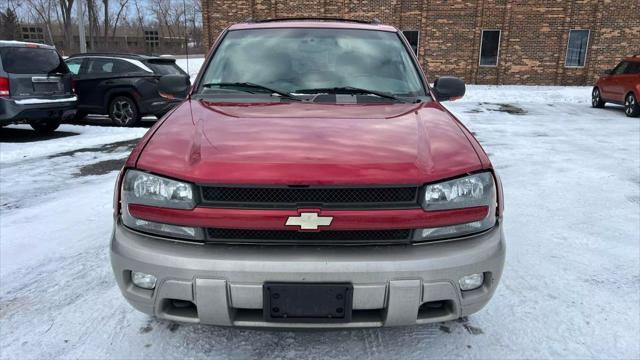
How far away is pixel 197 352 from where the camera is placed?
2373mm

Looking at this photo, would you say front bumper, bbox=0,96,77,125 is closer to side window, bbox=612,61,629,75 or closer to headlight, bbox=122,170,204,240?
headlight, bbox=122,170,204,240

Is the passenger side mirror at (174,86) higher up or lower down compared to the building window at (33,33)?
lower down

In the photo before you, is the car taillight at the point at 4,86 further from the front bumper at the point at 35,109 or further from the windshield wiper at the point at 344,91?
the windshield wiper at the point at 344,91

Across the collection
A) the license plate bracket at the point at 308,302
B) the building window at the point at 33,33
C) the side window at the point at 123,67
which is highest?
the building window at the point at 33,33

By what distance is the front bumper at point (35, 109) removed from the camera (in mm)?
A: 7949

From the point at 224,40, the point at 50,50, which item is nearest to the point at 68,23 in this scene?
the point at 50,50

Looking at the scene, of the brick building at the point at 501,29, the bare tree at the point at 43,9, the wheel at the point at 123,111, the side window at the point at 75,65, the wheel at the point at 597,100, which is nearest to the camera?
the wheel at the point at 123,111

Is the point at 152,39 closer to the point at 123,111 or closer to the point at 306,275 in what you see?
the point at 123,111

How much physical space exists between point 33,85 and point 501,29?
63.5ft

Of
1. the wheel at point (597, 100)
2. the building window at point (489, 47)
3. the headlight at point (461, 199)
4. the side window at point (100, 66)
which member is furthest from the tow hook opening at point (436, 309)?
the building window at point (489, 47)

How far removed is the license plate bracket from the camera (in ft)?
6.12

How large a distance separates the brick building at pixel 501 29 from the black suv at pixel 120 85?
11142 millimetres

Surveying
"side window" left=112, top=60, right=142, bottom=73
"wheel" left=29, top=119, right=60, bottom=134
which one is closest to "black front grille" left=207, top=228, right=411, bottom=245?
"wheel" left=29, top=119, right=60, bottom=134

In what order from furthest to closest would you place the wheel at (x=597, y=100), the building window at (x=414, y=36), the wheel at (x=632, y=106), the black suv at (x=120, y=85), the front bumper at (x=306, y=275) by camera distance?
1. the building window at (x=414, y=36)
2. the wheel at (x=597, y=100)
3. the wheel at (x=632, y=106)
4. the black suv at (x=120, y=85)
5. the front bumper at (x=306, y=275)
